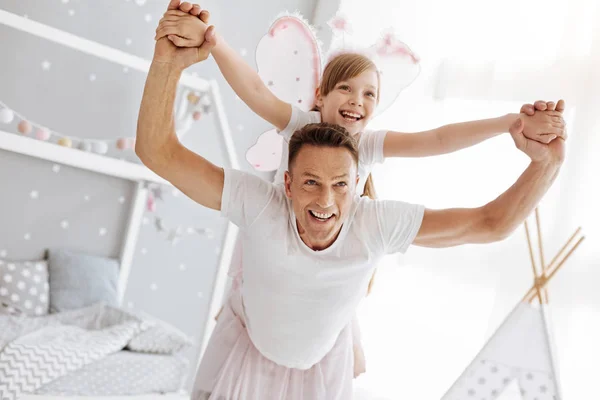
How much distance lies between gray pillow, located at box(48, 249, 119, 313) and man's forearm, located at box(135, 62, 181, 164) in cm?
213

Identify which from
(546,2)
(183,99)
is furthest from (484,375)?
(183,99)

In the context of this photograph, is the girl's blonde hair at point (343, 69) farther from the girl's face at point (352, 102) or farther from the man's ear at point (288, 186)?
the man's ear at point (288, 186)

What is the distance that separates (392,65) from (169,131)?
89 centimetres

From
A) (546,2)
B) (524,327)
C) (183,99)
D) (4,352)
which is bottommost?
(4,352)

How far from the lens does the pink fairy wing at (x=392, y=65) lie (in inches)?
74.9

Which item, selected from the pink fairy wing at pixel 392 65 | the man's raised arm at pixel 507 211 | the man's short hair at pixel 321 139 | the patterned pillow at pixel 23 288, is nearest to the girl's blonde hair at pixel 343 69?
the pink fairy wing at pixel 392 65

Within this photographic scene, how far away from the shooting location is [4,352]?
2453mm

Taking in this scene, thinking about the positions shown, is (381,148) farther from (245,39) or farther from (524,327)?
(245,39)

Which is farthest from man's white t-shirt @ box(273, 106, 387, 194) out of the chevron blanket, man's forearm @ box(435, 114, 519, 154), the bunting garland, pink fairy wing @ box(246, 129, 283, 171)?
the bunting garland

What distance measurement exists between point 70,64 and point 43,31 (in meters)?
0.29

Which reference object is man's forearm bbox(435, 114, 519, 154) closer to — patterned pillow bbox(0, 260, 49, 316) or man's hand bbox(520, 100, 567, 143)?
man's hand bbox(520, 100, 567, 143)

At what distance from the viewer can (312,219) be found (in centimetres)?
131

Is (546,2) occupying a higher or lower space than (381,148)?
higher

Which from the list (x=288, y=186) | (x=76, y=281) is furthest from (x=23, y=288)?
(x=288, y=186)
